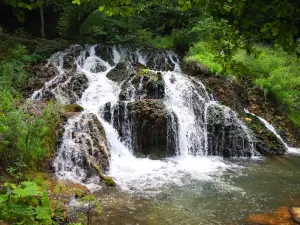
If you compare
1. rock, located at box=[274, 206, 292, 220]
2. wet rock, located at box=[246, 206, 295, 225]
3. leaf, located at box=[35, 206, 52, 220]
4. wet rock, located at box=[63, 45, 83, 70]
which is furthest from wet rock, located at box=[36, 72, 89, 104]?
leaf, located at box=[35, 206, 52, 220]

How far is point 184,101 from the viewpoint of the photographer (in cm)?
1175

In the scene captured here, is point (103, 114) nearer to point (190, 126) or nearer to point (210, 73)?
point (190, 126)

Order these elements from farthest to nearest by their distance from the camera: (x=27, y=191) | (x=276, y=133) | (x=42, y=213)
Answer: (x=276, y=133) → (x=42, y=213) → (x=27, y=191)

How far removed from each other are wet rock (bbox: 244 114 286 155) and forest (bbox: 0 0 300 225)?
→ 76 centimetres

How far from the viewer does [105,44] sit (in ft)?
53.4

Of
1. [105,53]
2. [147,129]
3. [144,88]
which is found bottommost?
[147,129]

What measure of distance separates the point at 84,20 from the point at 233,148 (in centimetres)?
1068

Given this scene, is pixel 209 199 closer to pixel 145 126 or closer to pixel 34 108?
pixel 145 126

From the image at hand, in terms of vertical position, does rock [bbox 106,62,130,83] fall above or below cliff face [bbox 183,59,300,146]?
above

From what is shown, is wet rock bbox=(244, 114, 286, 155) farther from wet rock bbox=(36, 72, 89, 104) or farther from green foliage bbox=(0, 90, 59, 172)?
green foliage bbox=(0, 90, 59, 172)

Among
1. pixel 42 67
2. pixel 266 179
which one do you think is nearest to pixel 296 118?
pixel 266 179

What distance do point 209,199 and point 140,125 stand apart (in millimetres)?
3903

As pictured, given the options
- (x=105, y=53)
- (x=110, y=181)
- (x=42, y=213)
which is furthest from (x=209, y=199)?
(x=105, y=53)

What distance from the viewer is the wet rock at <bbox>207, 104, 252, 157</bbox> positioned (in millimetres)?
10852
